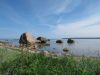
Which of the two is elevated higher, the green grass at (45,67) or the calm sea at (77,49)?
the green grass at (45,67)

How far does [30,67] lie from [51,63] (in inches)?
39.7

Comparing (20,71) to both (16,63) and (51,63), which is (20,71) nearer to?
(16,63)

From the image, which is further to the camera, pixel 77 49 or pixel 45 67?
pixel 77 49

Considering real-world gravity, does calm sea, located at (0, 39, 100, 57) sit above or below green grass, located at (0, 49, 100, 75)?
below

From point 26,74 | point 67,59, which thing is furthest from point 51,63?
point 26,74

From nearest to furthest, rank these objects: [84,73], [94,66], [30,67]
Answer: [84,73]
[30,67]
[94,66]

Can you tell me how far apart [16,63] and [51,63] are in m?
1.42

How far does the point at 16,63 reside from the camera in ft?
28.8

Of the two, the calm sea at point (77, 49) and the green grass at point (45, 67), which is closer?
the green grass at point (45, 67)

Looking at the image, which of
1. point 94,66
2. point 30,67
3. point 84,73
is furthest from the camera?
point 94,66

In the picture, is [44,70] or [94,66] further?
[94,66]

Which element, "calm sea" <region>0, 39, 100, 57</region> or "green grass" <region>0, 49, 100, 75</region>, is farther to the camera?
"calm sea" <region>0, 39, 100, 57</region>

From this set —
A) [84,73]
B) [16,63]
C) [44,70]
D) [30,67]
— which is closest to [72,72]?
[84,73]

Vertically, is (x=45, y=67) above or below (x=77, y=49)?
above
